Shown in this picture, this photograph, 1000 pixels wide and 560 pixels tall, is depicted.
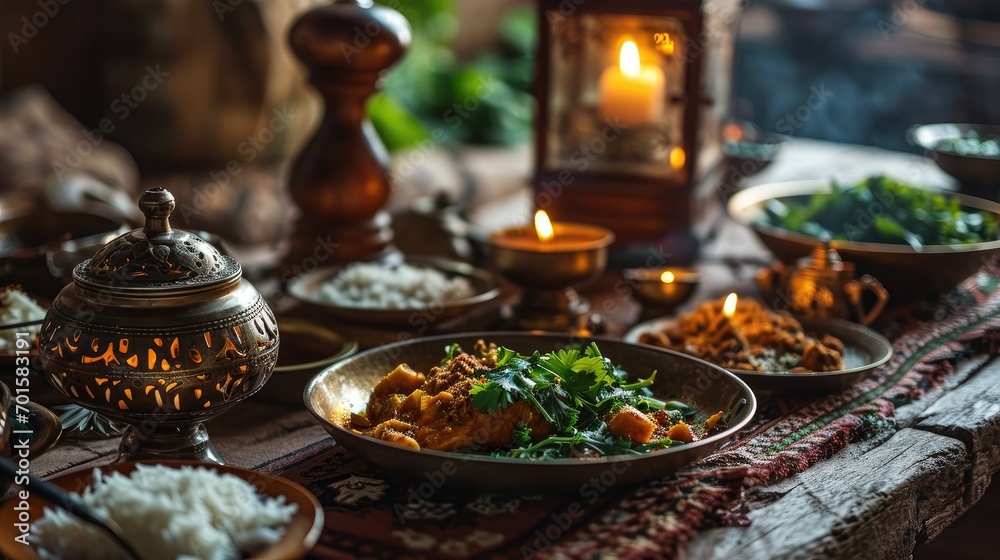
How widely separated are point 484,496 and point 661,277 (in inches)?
41.0

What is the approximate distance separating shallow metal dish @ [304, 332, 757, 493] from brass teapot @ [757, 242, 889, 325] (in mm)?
636

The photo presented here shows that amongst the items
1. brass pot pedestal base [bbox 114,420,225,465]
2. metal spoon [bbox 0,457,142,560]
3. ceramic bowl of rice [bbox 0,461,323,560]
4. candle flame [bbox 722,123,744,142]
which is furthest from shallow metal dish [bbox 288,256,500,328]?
candle flame [bbox 722,123,744,142]

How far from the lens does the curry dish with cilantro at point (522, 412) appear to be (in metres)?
1.57

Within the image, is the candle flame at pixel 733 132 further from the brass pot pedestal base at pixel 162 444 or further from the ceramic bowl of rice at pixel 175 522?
the ceramic bowl of rice at pixel 175 522

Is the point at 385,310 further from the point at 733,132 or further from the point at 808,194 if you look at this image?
the point at 733,132

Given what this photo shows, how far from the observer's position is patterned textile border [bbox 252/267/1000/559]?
1.45 meters

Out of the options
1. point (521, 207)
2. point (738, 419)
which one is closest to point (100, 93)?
point (521, 207)

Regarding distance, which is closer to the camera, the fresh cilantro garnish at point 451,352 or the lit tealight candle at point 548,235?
the fresh cilantro garnish at point 451,352

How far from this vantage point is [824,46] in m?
7.74

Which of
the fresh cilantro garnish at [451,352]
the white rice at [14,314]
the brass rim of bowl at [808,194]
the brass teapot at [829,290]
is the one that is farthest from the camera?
the brass rim of bowl at [808,194]

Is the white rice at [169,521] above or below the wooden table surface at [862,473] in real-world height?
above

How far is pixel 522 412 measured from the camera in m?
1.61

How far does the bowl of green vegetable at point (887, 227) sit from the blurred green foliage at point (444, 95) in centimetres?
333

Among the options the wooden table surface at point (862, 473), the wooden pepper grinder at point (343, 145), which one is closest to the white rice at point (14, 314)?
the wooden table surface at point (862, 473)
